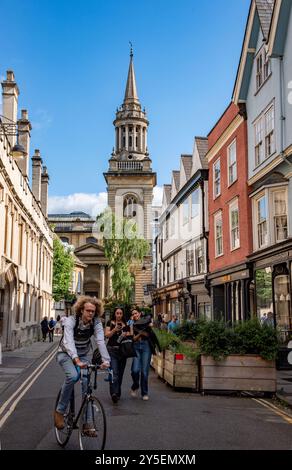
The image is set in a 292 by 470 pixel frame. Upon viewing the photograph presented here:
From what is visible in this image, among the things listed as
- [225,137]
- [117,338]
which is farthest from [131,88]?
[117,338]

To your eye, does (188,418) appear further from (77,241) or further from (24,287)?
(77,241)

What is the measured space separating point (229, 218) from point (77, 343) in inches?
669

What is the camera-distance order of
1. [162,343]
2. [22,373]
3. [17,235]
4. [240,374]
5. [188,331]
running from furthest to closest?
[17,235] → [22,373] → [188,331] → [162,343] → [240,374]

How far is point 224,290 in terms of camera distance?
78.6 ft

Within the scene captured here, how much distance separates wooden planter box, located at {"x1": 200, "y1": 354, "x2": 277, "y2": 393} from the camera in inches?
416

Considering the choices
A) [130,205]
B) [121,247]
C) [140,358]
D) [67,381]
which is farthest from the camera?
[130,205]

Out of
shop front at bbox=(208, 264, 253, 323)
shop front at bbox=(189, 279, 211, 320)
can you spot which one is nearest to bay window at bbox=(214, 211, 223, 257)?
shop front at bbox=(208, 264, 253, 323)

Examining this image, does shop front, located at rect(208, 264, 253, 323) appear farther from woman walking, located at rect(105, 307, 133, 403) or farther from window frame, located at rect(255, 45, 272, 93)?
woman walking, located at rect(105, 307, 133, 403)

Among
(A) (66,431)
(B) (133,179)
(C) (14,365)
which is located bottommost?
(C) (14,365)

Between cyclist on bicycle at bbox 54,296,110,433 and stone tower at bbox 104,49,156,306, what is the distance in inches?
2371

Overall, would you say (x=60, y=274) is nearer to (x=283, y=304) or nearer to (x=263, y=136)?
(x=263, y=136)

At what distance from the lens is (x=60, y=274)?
6059cm
